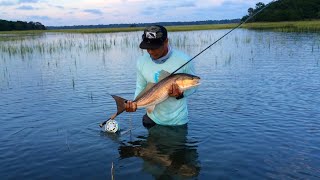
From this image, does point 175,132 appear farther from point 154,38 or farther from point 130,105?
point 154,38

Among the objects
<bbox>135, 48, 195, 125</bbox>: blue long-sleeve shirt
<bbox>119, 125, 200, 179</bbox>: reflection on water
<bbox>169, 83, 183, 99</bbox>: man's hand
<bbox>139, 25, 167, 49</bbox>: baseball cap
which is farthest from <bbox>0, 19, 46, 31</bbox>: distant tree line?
<bbox>169, 83, 183, 99</bbox>: man's hand

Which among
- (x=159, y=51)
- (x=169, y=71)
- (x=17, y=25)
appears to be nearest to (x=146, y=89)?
(x=169, y=71)

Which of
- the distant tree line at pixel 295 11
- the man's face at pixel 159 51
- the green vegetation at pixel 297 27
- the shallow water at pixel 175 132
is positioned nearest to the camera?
the man's face at pixel 159 51

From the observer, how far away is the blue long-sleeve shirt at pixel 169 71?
21.1ft

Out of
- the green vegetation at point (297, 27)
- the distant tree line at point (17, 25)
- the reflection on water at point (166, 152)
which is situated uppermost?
the distant tree line at point (17, 25)

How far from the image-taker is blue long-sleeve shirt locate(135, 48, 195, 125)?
21.1 feet

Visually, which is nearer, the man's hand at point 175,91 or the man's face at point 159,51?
the man's hand at point 175,91

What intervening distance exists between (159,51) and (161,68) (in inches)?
14.8

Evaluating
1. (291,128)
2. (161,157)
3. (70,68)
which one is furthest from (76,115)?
(70,68)

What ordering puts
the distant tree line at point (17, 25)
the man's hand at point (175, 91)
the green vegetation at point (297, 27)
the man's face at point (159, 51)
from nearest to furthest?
1. the man's hand at point (175, 91)
2. the man's face at point (159, 51)
3. the green vegetation at point (297, 27)
4. the distant tree line at point (17, 25)

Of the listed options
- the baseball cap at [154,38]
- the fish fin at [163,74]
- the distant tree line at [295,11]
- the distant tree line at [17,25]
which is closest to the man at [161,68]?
the baseball cap at [154,38]

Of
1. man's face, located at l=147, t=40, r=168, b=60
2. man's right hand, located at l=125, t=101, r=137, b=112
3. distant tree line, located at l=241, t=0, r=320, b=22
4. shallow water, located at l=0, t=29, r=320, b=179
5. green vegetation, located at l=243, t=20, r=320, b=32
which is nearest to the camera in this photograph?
man's face, located at l=147, t=40, r=168, b=60

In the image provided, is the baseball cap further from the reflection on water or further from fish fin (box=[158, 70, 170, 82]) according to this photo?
the reflection on water

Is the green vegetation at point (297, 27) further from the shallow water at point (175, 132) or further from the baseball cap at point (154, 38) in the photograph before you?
the baseball cap at point (154, 38)
